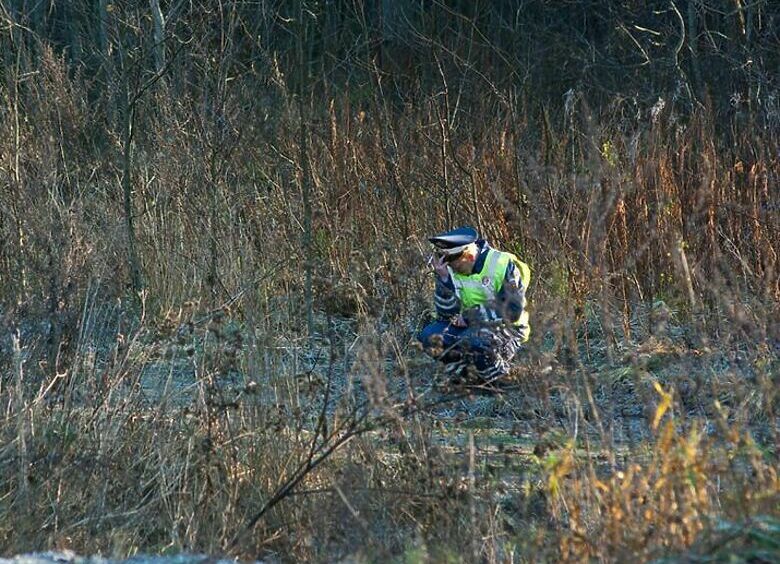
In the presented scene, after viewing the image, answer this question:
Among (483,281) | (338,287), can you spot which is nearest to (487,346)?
(483,281)

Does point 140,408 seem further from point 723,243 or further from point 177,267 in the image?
point 723,243

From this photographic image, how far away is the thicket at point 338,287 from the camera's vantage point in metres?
4.95

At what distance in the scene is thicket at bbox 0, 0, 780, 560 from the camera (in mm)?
4953

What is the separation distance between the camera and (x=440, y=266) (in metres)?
7.37

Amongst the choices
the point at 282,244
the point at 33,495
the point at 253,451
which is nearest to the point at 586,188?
the point at 282,244

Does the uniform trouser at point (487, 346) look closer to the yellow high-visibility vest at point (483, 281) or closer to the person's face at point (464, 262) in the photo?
the yellow high-visibility vest at point (483, 281)

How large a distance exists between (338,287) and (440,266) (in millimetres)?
1112

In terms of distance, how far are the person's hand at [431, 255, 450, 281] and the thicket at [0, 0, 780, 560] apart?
0.20 m

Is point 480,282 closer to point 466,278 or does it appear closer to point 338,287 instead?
point 466,278

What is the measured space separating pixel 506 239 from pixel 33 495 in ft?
14.8

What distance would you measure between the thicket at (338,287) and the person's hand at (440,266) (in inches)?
8.0

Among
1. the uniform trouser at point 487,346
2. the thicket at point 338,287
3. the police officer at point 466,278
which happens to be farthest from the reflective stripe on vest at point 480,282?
the thicket at point 338,287

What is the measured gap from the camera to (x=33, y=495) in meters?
5.34

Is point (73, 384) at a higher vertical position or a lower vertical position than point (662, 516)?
lower
